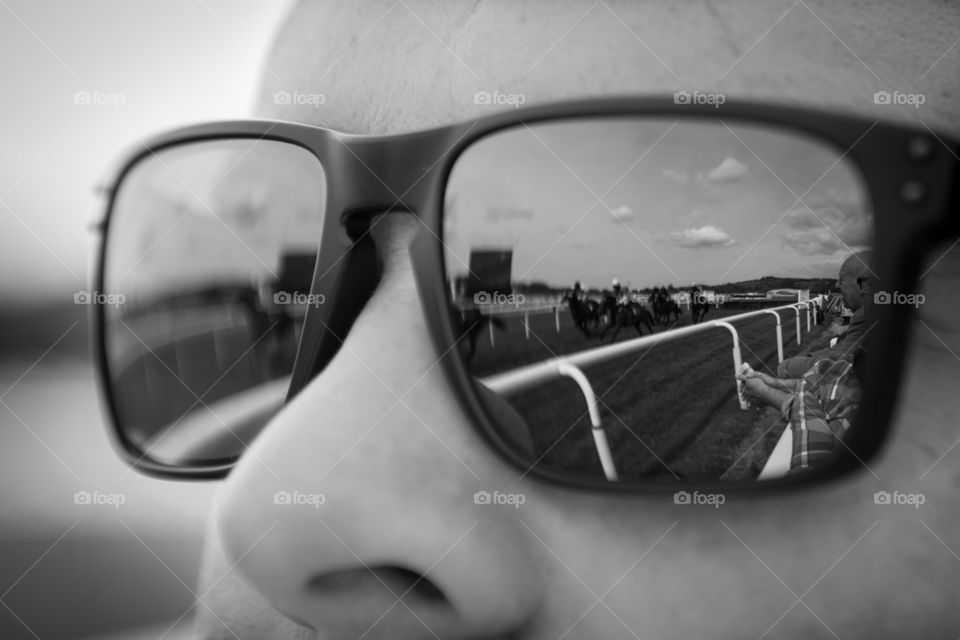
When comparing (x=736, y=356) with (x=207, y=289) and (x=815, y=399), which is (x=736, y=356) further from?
(x=207, y=289)

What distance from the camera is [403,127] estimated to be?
0.71 m

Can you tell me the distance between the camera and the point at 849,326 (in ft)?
1.75

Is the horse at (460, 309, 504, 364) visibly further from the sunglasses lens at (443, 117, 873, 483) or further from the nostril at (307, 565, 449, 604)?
the nostril at (307, 565, 449, 604)

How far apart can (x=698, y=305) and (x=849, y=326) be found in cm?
12

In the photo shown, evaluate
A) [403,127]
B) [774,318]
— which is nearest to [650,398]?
[774,318]

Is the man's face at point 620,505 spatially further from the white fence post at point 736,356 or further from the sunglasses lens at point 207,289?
the sunglasses lens at point 207,289

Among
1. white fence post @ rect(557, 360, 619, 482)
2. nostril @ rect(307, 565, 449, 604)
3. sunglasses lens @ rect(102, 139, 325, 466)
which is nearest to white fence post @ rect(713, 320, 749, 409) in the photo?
white fence post @ rect(557, 360, 619, 482)

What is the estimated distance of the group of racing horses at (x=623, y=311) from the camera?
21.6 inches

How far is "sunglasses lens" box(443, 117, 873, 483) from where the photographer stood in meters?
0.54

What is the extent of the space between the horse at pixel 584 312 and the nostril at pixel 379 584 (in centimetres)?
26

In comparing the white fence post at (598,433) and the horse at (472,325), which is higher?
the horse at (472,325)

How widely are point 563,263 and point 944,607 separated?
0.41 metres

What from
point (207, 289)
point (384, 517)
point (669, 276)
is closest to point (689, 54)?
point (669, 276)

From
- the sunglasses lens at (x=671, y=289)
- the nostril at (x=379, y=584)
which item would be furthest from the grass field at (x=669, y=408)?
the nostril at (x=379, y=584)
